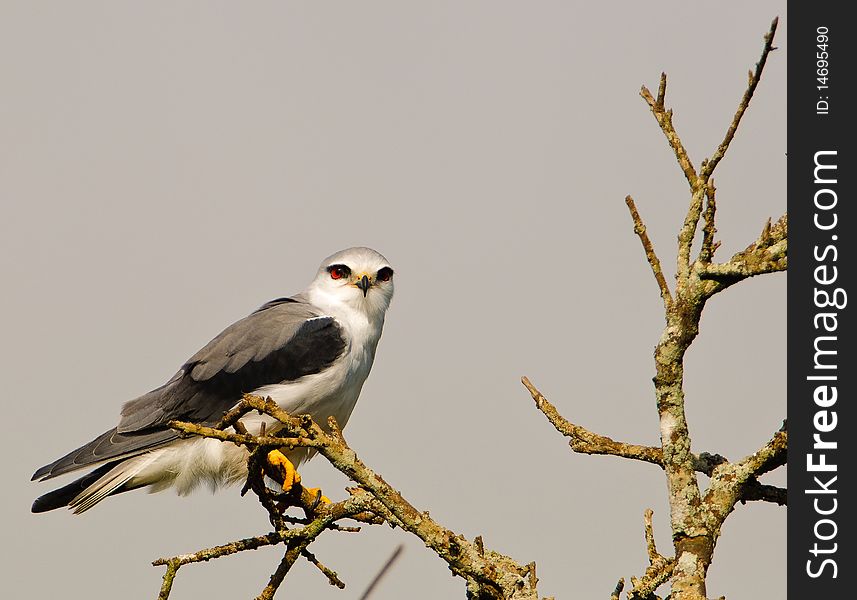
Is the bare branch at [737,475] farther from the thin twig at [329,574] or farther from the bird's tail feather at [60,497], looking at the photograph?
the bird's tail feather at [60,497]

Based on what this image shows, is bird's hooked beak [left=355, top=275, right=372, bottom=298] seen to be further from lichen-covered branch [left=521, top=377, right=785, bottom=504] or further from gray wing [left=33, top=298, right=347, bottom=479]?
lichen-covered branch [left=521, top=377, right=785, bottom=504]

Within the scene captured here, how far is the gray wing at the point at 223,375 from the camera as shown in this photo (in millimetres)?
5770

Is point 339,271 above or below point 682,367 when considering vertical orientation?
above

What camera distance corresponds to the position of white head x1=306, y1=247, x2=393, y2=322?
6.60 meters

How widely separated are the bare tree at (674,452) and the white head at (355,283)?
3479 millimetres

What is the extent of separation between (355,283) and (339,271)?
0.18 meters

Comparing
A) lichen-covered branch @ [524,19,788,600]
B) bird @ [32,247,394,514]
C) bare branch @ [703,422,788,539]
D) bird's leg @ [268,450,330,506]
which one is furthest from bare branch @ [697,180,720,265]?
bird @ [32,247,394,514]

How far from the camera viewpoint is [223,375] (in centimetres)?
596

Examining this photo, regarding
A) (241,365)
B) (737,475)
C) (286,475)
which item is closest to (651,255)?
(737,475)

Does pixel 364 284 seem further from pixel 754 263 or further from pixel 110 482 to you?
pixel 754 263

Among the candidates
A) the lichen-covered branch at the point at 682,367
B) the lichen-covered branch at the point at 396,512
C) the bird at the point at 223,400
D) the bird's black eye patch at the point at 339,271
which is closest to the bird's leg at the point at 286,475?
the bird at the point at 223,400

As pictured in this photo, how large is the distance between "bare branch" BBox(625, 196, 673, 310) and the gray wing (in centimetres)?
326
